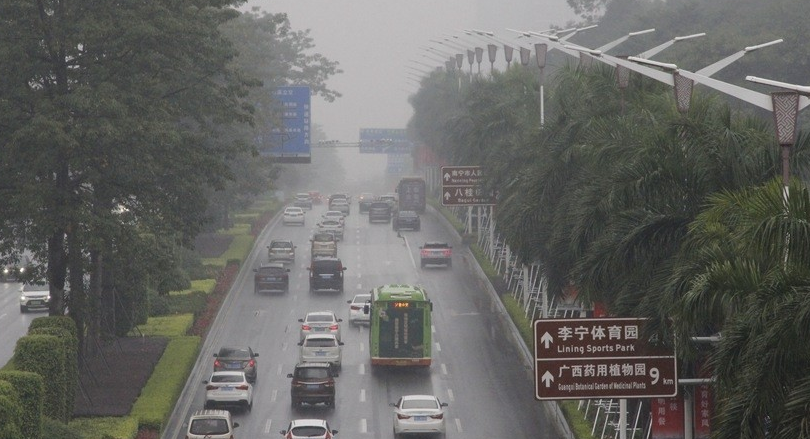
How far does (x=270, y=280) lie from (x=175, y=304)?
Answer: 8981 mm

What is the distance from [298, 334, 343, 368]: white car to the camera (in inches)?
2131

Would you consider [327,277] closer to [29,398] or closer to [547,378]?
[29,398]

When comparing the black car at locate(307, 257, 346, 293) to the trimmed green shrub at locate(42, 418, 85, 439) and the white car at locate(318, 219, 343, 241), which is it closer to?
the white car at locate(318, 219, 343, 241)

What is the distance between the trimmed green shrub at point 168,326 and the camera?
195ft

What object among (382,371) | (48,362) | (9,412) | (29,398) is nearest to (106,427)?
(48,362)

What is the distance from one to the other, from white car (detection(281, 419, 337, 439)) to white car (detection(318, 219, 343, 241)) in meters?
55.0

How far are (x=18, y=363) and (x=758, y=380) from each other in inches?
943

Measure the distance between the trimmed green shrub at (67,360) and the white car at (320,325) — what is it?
17267 millimetres

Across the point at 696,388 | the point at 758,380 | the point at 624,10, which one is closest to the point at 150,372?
the point at 696,388

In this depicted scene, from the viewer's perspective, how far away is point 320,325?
5975 cm

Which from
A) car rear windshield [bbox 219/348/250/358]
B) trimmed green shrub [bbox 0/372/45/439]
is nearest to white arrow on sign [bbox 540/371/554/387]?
trimmed green shrub [bbox 0/372/45/439]

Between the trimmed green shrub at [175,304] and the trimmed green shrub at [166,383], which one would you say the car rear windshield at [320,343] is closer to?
the trimmed green shrub at [166,383]

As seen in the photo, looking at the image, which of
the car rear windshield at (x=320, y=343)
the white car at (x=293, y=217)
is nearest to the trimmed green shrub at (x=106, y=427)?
the car rear windshield at (x=320, y=343)

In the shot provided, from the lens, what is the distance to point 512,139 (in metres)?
63.7
